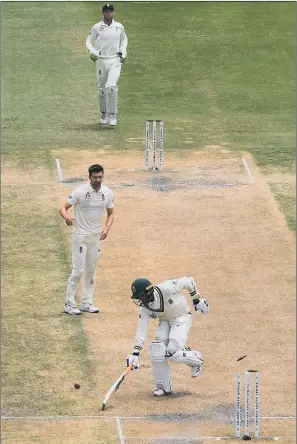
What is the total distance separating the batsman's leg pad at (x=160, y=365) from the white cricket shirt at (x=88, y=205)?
11.4 ft

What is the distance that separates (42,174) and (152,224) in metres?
4.16

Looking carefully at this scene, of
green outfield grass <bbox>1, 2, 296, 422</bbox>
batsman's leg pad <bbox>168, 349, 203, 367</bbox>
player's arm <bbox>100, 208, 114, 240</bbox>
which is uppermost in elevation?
player's arm <bbox>100, 208, 114, 240</bbox>

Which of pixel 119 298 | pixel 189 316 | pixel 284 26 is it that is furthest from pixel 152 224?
pixel 284 26

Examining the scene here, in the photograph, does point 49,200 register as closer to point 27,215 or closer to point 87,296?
point 27,215

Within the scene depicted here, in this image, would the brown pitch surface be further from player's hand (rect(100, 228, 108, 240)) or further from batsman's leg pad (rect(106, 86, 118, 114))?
batsman's leg pad (rect(106, 86, 118, 114))

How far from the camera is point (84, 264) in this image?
29.1 m

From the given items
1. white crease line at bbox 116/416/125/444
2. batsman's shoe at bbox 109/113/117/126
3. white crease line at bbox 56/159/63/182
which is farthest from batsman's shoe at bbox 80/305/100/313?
batsman's shoe at bbox 109/113/117/126

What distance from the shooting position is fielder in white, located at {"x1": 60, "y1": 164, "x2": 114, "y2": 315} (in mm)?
28734

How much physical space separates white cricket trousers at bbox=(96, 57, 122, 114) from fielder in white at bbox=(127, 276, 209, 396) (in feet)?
45.8

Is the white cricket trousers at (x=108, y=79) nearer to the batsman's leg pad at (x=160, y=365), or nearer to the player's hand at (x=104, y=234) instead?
the player's hand at (x=104, y=234)

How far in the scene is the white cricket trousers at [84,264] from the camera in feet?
95.0

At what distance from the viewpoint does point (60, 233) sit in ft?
111

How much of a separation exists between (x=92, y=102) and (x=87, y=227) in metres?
14.5

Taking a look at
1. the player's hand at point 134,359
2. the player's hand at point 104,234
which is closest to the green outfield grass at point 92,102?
the player's hand at point 134,359
